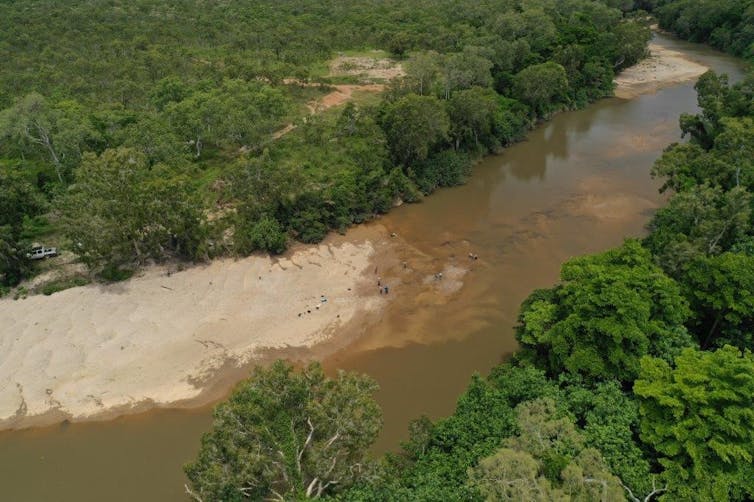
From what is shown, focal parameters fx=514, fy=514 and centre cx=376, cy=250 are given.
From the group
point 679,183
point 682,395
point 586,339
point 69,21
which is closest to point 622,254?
point 586,339

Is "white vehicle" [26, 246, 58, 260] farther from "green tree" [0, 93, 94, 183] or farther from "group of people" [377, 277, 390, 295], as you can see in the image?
"group of people" [377, 277, 390, 295]

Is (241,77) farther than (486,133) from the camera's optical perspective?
Yes

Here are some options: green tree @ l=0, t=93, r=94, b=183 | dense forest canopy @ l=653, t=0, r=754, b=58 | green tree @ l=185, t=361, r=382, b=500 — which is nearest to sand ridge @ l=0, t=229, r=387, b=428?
green tree @ l=185, t=361, r=382, b=500

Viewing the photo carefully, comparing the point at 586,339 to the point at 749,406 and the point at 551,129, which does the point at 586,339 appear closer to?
the point at 749,406

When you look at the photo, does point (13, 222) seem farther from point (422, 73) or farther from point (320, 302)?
point (422, 73)

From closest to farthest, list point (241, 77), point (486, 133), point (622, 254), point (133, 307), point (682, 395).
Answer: point (682, 395) → point (622, 254) → point (133, 307) → point (486, 133) → point (241, 77)

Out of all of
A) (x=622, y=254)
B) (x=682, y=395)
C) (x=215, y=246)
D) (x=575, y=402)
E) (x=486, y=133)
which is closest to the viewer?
(x=682, y=395)

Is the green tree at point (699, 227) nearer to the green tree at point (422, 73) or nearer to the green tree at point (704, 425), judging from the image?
the green tree at point (704, 425)
